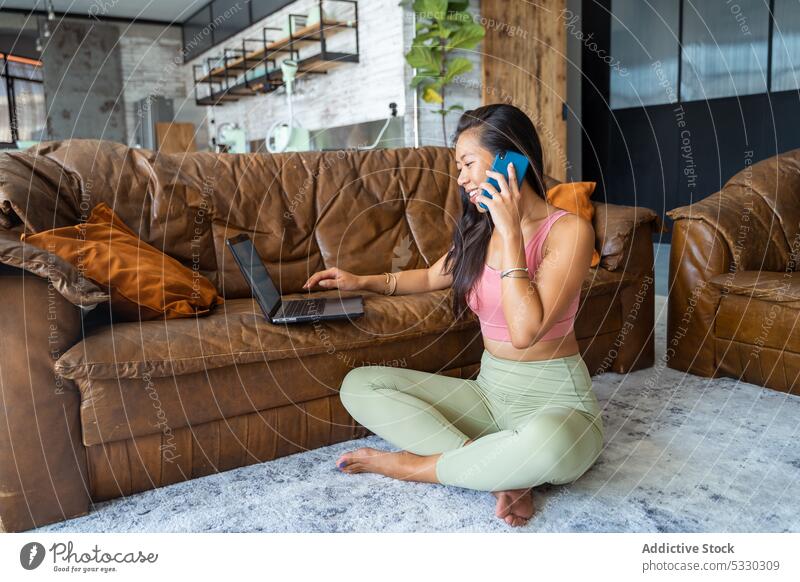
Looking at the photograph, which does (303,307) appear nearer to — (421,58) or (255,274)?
(255,274)

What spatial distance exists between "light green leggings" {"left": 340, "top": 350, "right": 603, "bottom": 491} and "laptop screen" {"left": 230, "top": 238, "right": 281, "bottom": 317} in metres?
0.34

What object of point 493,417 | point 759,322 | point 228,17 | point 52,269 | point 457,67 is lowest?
point 493,417

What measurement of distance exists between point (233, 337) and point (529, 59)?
4.37 metres

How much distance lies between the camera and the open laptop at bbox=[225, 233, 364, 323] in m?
1.93

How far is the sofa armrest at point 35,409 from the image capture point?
1.56 meters

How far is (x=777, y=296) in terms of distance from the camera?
2.41m

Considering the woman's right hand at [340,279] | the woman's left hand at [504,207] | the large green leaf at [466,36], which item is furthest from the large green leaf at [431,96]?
the woman's left hand at [504,207]

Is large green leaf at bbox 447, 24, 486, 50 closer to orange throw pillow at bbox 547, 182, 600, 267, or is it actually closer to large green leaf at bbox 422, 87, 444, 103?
large green leaf at bbox 422, 87, 444, 103

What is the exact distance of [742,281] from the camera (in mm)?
2574

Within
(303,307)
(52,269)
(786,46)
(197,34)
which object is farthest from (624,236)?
(197,34)

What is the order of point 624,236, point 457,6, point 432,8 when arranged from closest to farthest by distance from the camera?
1. point 624,236
2. point 432,8
3. point 457,6

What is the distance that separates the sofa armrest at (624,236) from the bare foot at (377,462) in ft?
4.47

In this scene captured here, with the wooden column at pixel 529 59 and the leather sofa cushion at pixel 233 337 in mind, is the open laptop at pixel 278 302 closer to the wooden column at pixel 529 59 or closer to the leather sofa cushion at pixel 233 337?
the leather sofa cushion at pixel 233 337

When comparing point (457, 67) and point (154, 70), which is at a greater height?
point (154, 70)
